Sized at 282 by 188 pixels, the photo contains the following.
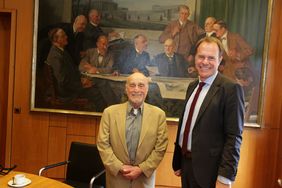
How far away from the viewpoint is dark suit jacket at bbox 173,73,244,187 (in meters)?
1.76

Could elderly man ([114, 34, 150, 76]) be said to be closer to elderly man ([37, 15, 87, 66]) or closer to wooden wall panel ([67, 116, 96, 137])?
elderly man ([37, 15, 87, 66])

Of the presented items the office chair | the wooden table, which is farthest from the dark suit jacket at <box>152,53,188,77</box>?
the wooden table

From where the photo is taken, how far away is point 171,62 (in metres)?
3.22

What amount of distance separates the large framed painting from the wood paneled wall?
103mm

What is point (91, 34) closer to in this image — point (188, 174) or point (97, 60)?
point (97, 60)

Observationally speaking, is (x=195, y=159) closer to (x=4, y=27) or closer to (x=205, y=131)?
(x=205, y=131)

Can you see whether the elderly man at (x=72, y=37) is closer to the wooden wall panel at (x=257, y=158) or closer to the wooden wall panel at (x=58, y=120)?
the wooden wall panel at (x=58, y=120)

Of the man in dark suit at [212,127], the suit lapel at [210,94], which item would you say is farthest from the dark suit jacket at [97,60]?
the suit lapel at [210,94]

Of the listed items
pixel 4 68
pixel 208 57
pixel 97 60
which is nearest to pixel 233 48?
pixel 208 57

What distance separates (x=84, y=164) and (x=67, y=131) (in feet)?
2.67

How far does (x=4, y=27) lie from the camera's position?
3.57 metres

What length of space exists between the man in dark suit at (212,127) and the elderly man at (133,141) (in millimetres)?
377

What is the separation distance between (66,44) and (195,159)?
210 cm

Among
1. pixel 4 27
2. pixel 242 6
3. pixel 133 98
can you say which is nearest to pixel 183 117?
pixel 133 98
